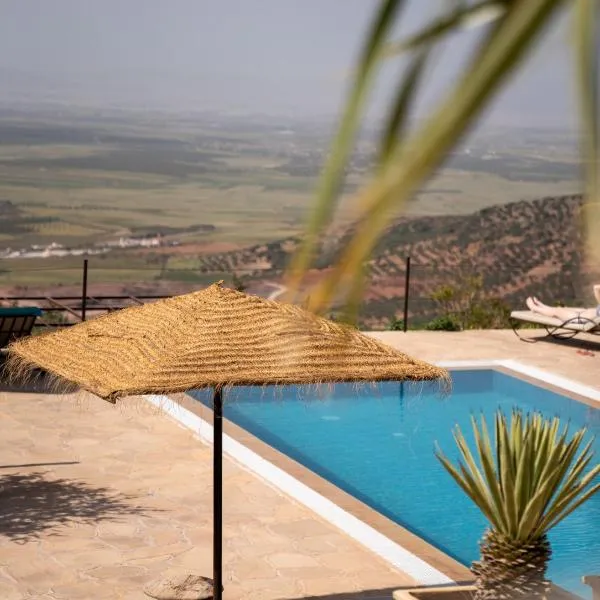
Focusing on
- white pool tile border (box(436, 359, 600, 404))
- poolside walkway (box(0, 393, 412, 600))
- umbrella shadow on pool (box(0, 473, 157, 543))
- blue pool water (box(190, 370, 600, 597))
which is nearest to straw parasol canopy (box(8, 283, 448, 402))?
blue pool water (box(190, 370, 600, 597))

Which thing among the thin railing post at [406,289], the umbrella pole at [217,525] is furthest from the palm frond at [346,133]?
the thin railing post at [406,289]

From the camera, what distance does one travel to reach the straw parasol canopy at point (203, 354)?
187 inches

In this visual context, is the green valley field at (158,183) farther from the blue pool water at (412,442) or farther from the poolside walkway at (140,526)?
the poolside walkway at (140,526)

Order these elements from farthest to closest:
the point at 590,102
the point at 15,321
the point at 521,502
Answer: the point at 15,321 < the point at 521,502 < the point at 590,102

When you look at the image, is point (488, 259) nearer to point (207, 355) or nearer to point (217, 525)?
point (217, 525)

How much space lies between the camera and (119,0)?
4578cm

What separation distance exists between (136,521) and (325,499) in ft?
3.93

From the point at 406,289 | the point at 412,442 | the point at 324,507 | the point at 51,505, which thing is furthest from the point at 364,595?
the point at 406,289

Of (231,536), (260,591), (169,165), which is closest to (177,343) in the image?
(260,591)

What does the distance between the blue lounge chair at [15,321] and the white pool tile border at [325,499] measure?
4.11 ft

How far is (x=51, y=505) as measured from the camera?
23.0 feet

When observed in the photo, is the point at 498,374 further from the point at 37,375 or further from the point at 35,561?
the point at 35,561

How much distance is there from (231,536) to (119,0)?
4177 cm

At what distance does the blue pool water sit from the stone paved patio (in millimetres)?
684
